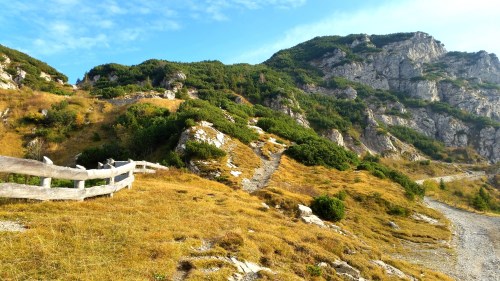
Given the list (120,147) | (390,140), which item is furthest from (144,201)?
(390,140)

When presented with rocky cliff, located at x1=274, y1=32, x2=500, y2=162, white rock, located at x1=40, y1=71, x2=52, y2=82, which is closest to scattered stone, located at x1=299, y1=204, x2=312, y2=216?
white rock, located at x1=40, y1=71, x2=52, y2=82

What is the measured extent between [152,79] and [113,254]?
106m

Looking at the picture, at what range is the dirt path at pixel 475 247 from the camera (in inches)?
813

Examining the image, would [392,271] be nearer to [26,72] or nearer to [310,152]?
[310,152]

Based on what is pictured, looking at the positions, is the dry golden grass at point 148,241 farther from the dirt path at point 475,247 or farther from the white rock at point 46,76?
the white rock at point 46,76

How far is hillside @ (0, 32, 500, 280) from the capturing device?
8.39 meters

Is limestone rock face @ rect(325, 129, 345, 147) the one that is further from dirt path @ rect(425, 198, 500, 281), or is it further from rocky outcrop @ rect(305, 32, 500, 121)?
rocky outcrop @ rect(305, 32, 500, 121)

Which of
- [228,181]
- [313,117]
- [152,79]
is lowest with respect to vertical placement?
[228,181]

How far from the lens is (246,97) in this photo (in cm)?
10988

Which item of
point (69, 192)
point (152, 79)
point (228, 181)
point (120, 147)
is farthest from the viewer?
point (152, 79)

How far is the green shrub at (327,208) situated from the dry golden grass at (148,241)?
24.3 feet

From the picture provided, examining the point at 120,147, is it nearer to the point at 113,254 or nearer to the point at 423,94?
the point at 113,254

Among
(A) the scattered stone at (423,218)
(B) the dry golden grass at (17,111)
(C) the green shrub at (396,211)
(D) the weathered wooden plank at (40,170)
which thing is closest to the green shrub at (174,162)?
(D) the weathered wooden plank at (40,170)

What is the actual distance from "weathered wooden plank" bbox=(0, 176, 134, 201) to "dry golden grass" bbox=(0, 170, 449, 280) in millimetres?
273
